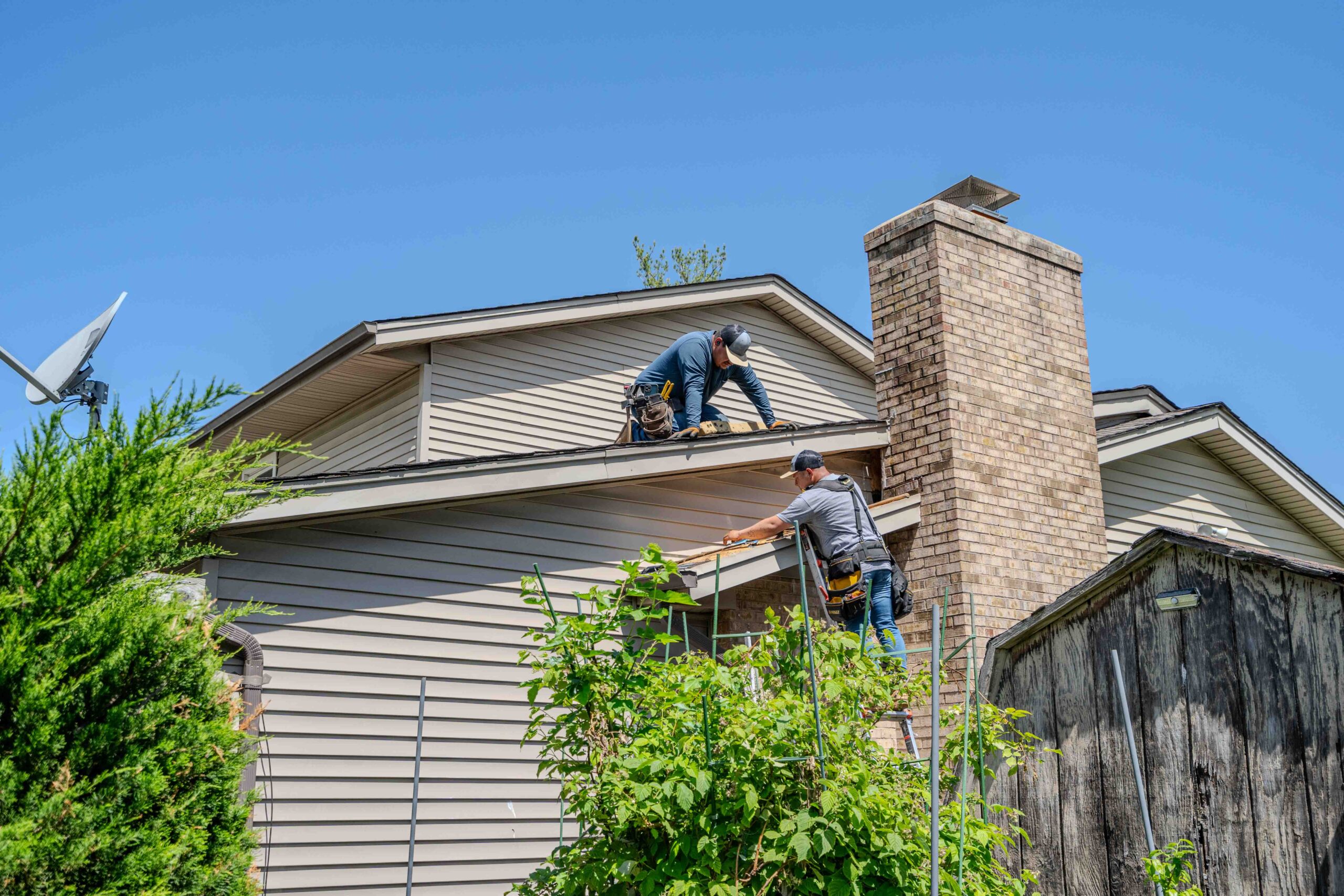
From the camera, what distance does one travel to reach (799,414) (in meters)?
14.2

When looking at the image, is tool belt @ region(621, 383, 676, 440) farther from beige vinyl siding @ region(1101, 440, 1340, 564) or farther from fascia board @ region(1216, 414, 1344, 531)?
fascia board @ region(1216, 414, 1344, 531)

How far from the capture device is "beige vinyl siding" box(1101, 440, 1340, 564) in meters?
10.9

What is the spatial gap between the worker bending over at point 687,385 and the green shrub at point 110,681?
600 centimetres

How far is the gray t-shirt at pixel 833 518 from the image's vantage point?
7.57 metres

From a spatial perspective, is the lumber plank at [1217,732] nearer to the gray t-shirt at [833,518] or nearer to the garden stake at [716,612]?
the garden stake at [716,612]

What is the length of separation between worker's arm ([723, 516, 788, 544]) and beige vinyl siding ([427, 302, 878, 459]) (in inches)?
169

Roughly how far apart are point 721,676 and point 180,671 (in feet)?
5.61

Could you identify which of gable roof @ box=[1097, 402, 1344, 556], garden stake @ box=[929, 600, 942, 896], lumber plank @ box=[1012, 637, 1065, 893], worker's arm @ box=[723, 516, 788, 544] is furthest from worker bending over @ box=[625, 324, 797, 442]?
garden stake @ box=[929, 600, 942, 896]

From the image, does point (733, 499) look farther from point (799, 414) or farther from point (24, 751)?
point (24, 751)

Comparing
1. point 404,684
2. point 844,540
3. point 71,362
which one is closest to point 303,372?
point 71,362

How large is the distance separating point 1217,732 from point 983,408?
5.03 meters

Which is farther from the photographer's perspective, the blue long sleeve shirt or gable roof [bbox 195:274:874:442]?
gable roof [bbox 195:274:874:442]

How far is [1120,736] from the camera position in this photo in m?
4.25

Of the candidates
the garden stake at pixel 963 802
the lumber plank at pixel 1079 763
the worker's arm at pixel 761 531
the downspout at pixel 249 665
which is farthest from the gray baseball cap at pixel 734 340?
the garden stake at pixel 963 802
